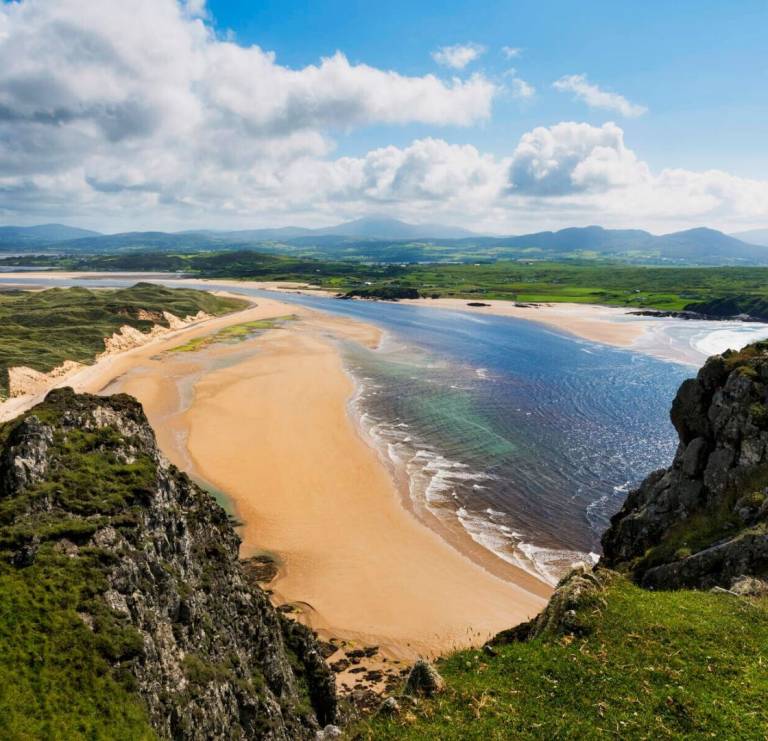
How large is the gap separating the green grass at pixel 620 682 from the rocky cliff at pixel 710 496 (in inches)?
155

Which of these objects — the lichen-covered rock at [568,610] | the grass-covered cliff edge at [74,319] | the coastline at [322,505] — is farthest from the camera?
the grass-covered cliff edge at [74,319]

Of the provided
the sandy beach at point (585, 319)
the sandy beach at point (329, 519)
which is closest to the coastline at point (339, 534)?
the sandy beach at point (329, 519)

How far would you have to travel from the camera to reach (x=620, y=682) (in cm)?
1518

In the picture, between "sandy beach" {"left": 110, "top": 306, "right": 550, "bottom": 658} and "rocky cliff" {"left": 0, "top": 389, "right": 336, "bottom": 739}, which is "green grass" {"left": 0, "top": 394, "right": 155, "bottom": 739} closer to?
"rocky cliff" {"left": 0, "top": 389, "right": 336, "bottom": 739}

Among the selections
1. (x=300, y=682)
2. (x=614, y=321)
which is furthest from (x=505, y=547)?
(x=614, y=321)

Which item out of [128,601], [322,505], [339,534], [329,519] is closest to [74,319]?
[322,505]

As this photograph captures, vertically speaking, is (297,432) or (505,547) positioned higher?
(297,432)

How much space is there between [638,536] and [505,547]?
11457 mm

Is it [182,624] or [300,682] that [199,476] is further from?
[182,624]

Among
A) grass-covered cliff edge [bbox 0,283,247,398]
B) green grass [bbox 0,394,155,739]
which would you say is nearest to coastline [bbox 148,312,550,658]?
green grass [bbox 0,394,155,739]

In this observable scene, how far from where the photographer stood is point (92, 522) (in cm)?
1720

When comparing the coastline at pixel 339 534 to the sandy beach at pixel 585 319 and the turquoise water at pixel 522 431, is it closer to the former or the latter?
the turquoise water at pixel 522 431

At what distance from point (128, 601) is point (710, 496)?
26861 mm

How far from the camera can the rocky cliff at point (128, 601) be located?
44.8 ft
